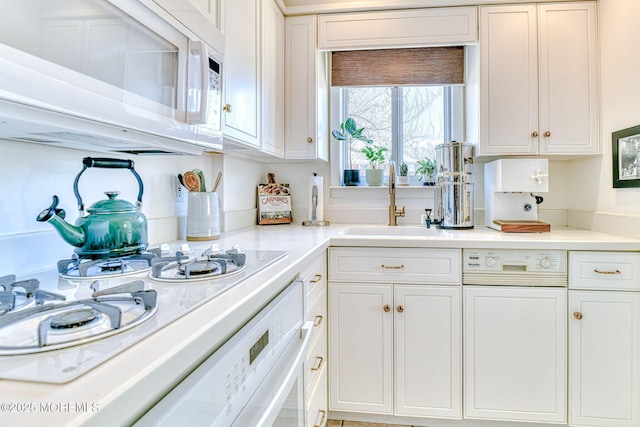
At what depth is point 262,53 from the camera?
190 centimetres

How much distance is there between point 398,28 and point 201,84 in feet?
5.23

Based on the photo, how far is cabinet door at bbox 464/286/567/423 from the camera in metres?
1.67

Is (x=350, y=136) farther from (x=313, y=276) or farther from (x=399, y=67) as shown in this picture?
(x=313, y=276)

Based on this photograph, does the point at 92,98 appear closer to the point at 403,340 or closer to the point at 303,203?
the point at 403,340

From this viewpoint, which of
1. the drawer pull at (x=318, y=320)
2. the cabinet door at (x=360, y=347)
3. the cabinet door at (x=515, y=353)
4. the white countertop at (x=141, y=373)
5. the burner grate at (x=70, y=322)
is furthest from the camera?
the cabinet door at (x=360, y=347)

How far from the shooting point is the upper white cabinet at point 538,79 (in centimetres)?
204

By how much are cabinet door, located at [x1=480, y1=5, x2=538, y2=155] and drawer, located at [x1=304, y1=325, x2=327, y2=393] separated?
1374 mm

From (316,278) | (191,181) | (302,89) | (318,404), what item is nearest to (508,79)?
(302,89)

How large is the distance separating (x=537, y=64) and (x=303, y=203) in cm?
162

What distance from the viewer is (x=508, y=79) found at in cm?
209

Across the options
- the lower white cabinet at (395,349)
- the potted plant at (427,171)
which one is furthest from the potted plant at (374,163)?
the lower white cabinet at (395,349)

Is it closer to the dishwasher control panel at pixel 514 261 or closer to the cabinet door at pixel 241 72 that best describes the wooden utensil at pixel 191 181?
the cabinet door at pixel 241 72

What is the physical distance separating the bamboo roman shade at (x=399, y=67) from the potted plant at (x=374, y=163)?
428 mm

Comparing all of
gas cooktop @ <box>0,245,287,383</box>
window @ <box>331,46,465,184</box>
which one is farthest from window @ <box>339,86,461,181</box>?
gas cooktop @ <box>0,245,287,383</box>
